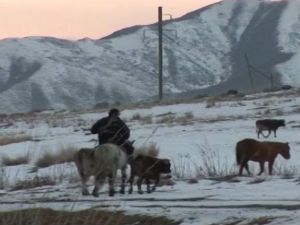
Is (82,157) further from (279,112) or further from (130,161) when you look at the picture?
(279,112)

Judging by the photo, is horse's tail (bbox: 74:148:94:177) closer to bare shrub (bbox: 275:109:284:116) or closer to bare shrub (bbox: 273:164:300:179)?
bare shrub (bbox: 273:164:300:179)

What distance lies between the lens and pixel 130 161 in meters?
14.3

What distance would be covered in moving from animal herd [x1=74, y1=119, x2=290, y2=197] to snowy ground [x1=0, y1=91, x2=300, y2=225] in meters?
0.28

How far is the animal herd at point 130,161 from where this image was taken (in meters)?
13.0

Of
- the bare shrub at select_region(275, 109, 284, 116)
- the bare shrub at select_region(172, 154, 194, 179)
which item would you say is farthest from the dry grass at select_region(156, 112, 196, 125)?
Answer: the bare shrub at select_region(172, 154, 194, 179)

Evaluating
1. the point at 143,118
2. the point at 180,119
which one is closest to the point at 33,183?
the point at 180,119

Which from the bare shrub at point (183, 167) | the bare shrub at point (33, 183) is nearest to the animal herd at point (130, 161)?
the bare shrub at point (183, 167)

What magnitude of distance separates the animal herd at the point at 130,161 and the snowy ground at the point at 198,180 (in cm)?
28

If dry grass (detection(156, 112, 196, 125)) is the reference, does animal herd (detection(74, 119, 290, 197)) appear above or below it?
below

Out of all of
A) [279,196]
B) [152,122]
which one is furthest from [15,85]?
[279,196]

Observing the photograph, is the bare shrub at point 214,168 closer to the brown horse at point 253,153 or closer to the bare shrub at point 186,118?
the brown horse at point 253,153

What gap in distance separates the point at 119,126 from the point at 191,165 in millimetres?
4873

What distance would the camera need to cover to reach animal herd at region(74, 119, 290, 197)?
1305cm

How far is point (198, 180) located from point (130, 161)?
1368 mm
